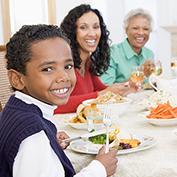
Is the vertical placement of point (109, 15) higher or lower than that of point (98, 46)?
higher

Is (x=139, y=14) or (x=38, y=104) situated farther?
(x=139, y=14)

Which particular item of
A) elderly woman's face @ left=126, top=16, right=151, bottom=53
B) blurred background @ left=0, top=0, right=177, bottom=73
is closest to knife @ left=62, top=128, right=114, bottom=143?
elderly woman's face @ left=126, top=16, right=151, bottom=53

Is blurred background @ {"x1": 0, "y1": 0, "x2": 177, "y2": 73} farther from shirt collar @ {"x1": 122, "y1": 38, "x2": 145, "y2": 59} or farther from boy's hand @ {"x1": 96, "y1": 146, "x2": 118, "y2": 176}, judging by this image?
boy's hand @ {"x1": 96, "y1": 146, "x2": 118, "y2": 176}

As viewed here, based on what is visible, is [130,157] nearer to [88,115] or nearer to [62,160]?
[62,160]

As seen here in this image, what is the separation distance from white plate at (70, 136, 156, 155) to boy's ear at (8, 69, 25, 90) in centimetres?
25

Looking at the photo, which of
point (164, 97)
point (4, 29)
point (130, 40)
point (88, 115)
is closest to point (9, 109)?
point (88, 115)

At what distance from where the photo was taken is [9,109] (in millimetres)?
1032

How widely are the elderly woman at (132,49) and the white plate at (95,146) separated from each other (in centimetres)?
158

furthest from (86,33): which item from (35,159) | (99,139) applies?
(35,159)

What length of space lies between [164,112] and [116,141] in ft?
1.20

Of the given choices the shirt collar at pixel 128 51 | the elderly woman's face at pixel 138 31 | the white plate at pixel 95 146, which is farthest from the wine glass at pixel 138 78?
the white plate at pixel 95 146

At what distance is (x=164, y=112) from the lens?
4.94 feet

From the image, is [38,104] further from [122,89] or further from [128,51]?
[128,51]

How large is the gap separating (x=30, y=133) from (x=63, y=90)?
0.18 metres
